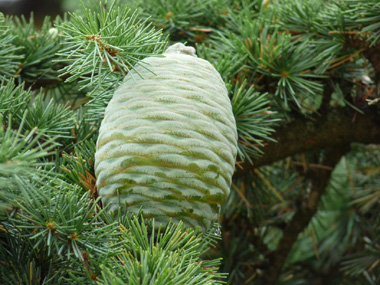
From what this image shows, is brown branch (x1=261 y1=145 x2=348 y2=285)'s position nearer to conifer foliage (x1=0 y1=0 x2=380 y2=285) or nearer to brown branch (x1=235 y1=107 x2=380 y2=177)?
conifer foliage (x1=0 y1=0 x2=380 y2=285)

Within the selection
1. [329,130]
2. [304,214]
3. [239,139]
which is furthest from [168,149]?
[304,214]

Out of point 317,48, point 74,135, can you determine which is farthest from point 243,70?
point 74,135

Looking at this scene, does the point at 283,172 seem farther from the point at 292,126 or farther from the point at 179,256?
the point at 179,256

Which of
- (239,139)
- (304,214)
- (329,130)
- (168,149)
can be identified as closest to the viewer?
(168,149)

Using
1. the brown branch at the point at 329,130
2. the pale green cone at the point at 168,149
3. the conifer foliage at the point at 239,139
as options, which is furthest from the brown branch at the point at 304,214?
the pale green cone at the point at 168,149

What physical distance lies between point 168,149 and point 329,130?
1.19 ft

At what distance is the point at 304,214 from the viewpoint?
0.84 meters

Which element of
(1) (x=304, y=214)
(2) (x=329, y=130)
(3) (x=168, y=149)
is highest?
(3) (x=168, y=149)

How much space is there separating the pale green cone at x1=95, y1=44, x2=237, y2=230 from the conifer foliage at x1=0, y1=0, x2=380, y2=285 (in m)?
0.02

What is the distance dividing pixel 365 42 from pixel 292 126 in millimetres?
138

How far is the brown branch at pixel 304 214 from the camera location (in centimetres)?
81

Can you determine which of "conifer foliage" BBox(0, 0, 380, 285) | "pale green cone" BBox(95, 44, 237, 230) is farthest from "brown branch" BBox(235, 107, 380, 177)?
"pale green cone" BBox(95, 44, 237, 230)

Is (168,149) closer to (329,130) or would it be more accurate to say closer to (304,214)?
(329,130)

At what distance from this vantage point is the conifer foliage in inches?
14.5
